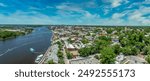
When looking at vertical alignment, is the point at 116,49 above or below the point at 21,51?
above

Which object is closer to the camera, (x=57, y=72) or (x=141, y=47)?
(x=57, y=72)

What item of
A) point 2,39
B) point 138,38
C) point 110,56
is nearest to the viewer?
point 110,56

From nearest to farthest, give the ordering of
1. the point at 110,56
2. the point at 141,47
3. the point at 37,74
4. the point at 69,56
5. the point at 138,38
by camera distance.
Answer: the point at 37,74
the point at 110,56
the point at 69,56
the point at 141,47
the point at 138,38

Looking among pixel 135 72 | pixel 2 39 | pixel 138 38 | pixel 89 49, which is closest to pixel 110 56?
pixel 89 49

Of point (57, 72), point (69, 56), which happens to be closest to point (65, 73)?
point (57, 72)

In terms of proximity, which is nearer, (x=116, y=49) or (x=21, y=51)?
(x=116, y=49)

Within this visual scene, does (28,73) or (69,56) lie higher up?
(28,73)

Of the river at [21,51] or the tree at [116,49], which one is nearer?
the tree at [116,49]

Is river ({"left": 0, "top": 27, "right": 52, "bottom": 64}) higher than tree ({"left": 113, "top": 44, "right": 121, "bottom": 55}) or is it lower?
lower

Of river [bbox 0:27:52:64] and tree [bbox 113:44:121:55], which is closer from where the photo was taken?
tree [bbox 113:44:121:55]

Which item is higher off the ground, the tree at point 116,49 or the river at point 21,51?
the tree at point 116,49

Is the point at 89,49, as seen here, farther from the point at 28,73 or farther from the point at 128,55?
the point at 28,73
